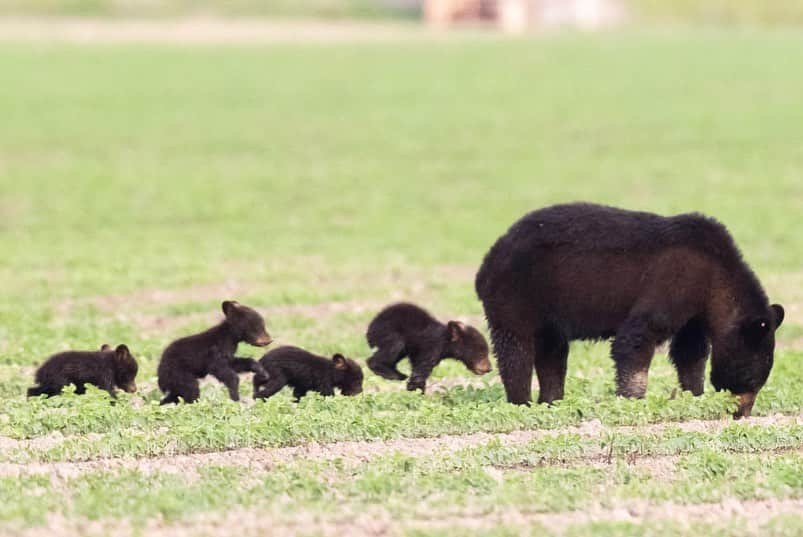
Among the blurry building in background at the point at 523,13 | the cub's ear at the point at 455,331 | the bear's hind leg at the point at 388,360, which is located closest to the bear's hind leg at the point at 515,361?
the cub's ear at the point at 455,331

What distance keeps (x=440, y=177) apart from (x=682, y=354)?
19892 millimetres

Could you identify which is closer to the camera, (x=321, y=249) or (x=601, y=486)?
(x=601, y=486)

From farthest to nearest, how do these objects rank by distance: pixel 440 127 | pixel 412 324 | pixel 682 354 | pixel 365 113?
pixel 365 113 < pixel 440 127 < pixel 412 324 < pixel 682 354

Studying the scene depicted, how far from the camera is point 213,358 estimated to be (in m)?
12.5

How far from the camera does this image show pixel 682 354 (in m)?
12.0

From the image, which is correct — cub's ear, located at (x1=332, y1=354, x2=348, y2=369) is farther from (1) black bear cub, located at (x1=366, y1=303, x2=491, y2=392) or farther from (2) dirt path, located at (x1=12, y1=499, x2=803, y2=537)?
(2) dirt path, located at (x1=12, y1=499, x2=803, y2=537)

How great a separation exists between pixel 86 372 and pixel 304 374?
163 cm

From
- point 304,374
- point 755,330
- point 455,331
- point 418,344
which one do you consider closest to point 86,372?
point 304,374

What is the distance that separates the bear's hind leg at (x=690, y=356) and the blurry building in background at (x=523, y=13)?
221 feet

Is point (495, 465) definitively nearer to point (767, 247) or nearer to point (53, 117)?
point (767, 247)

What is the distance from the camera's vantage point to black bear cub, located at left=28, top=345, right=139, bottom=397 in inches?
484

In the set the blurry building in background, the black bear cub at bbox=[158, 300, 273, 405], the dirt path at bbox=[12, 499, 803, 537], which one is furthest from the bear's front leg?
the blurry building in background

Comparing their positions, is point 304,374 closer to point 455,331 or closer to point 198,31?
point 455,331

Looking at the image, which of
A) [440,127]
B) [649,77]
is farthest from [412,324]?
[649,77]
